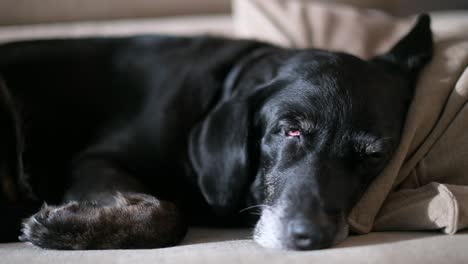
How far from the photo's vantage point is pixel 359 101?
1506 mm

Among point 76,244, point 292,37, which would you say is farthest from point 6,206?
point 292,37

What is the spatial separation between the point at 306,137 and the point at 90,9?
1737 mm

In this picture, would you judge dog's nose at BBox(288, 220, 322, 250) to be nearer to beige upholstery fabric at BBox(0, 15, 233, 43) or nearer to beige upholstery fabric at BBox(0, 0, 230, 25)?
beige upholstery fabric at BBox(0, 15, 233, 43)

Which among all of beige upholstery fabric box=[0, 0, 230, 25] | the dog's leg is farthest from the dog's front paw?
beige upholstery fabric box=[0, 0, 230, 25]

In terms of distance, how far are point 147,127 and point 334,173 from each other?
28.1 inches

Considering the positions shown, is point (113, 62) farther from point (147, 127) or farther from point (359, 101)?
point (359, 101)

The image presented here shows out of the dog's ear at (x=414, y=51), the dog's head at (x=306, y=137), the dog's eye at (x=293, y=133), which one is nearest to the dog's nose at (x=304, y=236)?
the dog's head at (x=306, y=137)

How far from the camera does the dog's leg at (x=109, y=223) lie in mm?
1455

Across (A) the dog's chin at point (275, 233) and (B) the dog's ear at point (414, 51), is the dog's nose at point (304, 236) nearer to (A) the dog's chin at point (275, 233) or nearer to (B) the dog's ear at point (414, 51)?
(A) the dog's chin at point (275, 233)

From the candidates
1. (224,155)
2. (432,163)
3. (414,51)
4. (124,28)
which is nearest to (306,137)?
(224,155)

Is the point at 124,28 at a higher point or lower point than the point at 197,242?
higher

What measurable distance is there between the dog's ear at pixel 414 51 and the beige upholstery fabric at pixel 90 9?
1293mm

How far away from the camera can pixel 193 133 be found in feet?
5.74

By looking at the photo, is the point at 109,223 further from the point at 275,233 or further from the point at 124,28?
the point at 124,28
